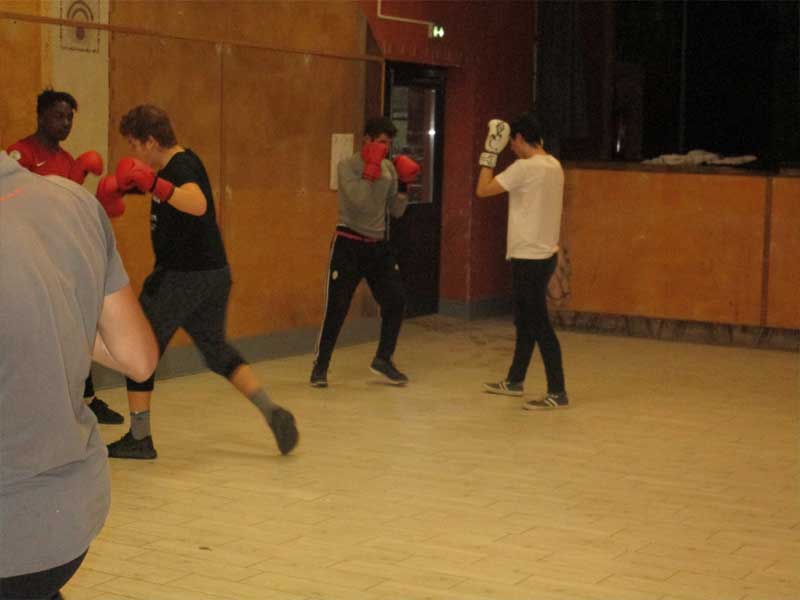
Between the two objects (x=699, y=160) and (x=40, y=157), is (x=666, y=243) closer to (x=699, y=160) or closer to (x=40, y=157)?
(x=699, y=160)

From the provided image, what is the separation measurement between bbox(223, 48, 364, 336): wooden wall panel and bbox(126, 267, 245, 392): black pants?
2.60 m

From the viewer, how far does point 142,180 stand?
5.72 m

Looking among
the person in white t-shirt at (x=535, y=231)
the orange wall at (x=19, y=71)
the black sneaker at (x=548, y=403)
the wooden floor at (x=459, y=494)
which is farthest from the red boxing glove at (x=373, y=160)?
the orange wall at (x=19, y=71)

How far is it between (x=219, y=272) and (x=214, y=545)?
162 centimetres

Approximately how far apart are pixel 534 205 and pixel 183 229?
88.9 inches

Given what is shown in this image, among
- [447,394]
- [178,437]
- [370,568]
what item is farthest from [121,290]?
[447,394]

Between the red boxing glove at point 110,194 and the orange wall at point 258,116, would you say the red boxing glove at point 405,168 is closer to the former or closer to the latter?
the orange wall at point 258,116

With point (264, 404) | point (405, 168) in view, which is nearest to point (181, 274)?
point (264, 404)

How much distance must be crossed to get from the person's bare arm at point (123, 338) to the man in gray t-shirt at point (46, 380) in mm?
58

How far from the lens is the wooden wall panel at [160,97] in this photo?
25.2 feet

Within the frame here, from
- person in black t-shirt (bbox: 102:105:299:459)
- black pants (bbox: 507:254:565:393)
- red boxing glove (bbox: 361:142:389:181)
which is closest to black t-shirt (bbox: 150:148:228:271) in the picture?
person in black t-shirt (bbox: 102:105:299:459)

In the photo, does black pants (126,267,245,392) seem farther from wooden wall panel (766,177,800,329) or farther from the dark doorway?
wooden wall panel (766,177,800,329)

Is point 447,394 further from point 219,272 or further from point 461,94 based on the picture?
point 461,94

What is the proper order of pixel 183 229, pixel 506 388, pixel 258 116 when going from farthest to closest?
pixel 258 116, pixel 506 388, pixel 183 229
